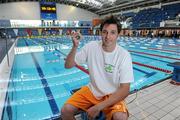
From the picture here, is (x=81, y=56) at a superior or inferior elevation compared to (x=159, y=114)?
superior


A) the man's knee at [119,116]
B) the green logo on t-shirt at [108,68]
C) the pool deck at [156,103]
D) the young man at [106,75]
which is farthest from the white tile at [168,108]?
the green logo on t-shirt at [108,68]

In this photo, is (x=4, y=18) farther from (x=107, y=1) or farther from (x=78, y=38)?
(x=78, y=38)

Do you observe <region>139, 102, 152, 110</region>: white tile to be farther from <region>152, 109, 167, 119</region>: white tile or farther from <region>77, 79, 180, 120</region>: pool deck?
<region>152, 109, 167, 119</region>: white tile

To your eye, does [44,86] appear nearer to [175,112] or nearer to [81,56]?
[81,56]

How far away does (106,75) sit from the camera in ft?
5.28

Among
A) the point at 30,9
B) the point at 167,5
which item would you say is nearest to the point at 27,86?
the point at 167,5

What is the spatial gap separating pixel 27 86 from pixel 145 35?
20.1 metres

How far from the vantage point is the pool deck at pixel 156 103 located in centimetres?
211

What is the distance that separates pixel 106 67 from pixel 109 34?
347 millimetres

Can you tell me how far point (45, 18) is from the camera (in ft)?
88.3

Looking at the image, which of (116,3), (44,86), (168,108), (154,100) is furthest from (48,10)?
(168,108)

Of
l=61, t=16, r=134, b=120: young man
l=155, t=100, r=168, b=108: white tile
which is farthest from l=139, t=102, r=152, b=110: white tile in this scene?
l=61, t=16, r=134, b=120: young man

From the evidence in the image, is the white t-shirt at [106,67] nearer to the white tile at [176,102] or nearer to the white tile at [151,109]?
the white tile at [151,109]

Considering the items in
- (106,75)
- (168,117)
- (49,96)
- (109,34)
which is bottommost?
(49,96)
